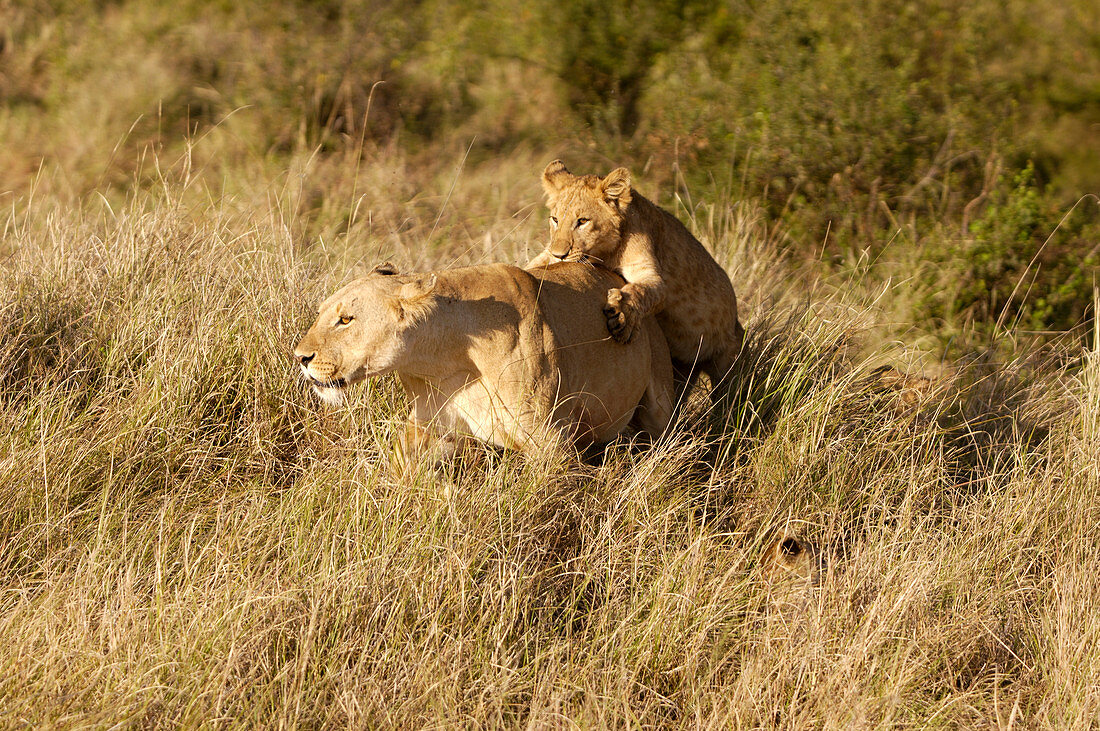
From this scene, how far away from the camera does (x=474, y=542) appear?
3.65 meters

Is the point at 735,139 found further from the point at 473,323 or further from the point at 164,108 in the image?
the point at 164,108

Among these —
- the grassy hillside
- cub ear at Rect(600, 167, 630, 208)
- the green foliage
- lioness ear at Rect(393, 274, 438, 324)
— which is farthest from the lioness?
the green foliage

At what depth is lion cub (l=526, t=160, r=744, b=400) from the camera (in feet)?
15.2

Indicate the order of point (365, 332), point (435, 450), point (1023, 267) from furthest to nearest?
point (1023, 267)
point (435, 450)
point (365, 332)

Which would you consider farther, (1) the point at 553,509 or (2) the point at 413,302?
(1) the point at 553,509

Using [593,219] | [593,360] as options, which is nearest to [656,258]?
[593,219]

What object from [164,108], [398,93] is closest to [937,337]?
[398,93]

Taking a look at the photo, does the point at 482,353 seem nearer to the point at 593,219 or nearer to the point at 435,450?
the point at 435,450

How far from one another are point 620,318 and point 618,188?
0.85 metres

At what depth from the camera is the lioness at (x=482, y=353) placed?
3.55 metres

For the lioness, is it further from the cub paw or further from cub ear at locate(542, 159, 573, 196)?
cub ear at locate(542, 159, 573, 196)

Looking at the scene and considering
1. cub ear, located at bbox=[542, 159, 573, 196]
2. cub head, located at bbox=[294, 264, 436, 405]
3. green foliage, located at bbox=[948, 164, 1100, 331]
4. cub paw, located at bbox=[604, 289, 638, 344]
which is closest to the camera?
cub head, located at bbox=[294, 264, 436, 405]

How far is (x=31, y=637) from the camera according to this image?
3172 mm

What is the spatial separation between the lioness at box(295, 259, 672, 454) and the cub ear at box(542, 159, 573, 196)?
3.19 feet
